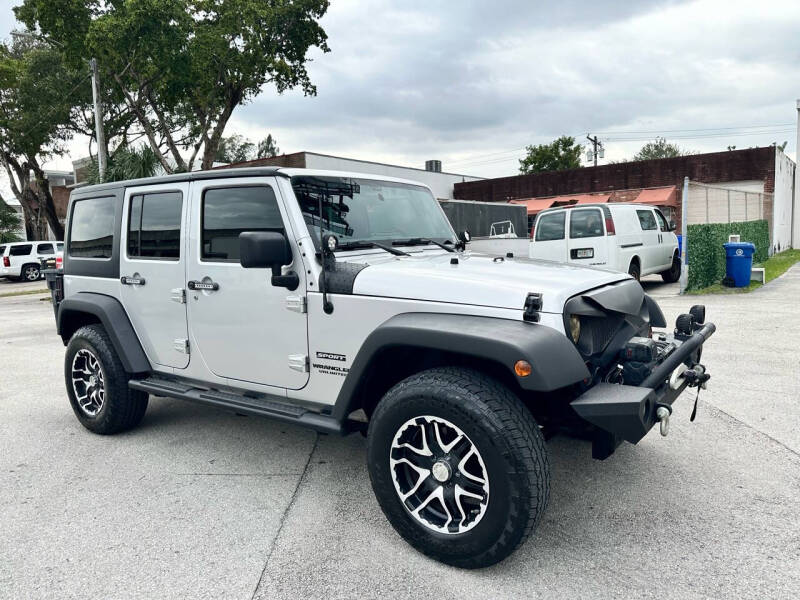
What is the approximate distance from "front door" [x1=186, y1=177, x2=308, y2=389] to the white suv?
84.8ft

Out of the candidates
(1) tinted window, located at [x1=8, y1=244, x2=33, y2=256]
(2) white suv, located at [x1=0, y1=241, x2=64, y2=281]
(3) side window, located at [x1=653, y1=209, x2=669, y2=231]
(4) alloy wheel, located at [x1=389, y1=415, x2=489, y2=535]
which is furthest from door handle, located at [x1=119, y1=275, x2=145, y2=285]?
(1) tinted window, located at [x1=8, y1=244, x2=33, y2=256]

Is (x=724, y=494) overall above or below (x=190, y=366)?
below

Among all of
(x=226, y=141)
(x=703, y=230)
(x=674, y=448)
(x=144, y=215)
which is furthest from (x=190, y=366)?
(x=226, y=141)

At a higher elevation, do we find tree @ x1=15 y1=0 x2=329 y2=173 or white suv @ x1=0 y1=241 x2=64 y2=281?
tree @ x1=15 y1=0 x2=329 y2=173

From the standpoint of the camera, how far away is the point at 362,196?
4.02 meters

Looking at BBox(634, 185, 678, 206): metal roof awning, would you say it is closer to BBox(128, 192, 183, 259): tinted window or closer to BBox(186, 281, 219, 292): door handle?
BBox(128, 192, 183, 259): tinted window

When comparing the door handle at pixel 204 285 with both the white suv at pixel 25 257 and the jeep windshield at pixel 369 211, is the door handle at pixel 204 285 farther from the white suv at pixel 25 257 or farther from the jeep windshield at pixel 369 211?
the white suv at pixel 25 257

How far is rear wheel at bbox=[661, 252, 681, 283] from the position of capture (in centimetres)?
1477

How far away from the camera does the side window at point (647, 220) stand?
1328 centimetres

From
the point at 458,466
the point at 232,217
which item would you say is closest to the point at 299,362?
the point at 232,217

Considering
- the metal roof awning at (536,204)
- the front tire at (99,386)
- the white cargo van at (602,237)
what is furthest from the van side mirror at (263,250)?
the metal roof awning at (536,204)

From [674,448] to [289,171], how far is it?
320 centimetres

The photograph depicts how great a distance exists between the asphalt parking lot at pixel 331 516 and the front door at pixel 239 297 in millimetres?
793

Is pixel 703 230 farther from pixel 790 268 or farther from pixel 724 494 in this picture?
pixel 724 494
